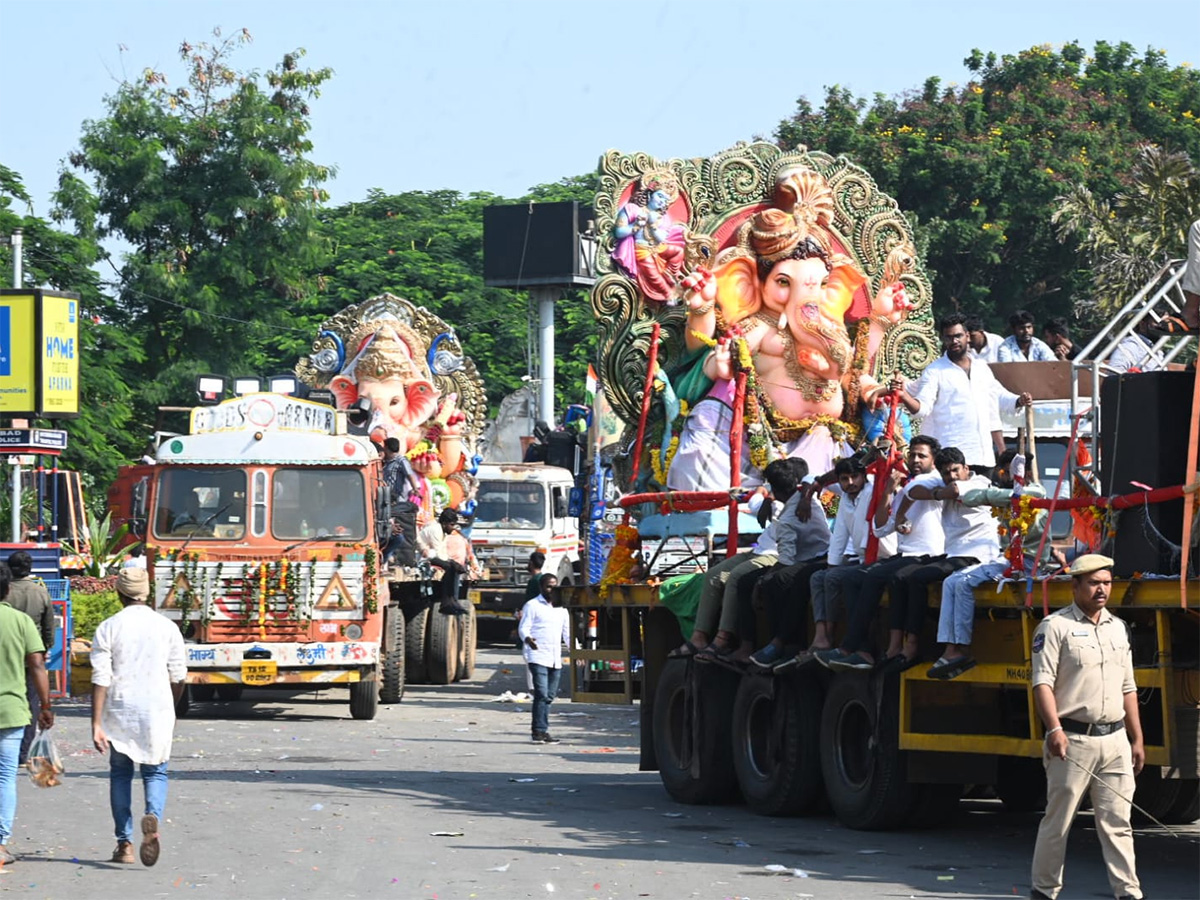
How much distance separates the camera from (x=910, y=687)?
43.4ft

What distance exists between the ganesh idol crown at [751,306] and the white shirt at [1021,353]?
6.38ft

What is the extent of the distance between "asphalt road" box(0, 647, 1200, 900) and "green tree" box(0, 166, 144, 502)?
2509 centimetres

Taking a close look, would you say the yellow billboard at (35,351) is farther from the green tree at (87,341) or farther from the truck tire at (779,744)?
the truck tire at (779,744)

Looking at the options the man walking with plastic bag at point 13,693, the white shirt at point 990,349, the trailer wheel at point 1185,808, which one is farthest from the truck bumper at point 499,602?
the man walking with plastic bag at point 13,693

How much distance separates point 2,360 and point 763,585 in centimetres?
2277

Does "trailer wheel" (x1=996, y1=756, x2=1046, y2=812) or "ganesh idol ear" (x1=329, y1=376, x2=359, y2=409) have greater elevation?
"ganesh idol ear" (x1=329, y1=376, x2=359, y2=409)

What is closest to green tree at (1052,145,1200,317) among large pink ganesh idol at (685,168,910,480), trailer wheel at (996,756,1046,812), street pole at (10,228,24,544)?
large pink ganesh idol at (685,168,910,480)

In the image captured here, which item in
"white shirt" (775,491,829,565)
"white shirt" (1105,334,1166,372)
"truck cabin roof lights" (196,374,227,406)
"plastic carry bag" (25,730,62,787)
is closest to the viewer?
"plastic carry bag" (25,730,62,787)

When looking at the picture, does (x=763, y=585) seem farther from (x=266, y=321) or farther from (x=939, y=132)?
(x=266, y=321)

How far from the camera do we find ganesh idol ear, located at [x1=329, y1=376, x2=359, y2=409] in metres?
33.4

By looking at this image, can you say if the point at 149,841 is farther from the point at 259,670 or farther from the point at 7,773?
the point at 259,670

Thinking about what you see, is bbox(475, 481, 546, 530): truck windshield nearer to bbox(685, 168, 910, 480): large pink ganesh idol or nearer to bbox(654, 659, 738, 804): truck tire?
bbox(685, 168, 910, 480): large pink ganesh idol

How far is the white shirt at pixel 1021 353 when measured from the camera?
17531 millimetres

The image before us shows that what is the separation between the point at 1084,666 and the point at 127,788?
214 inches
